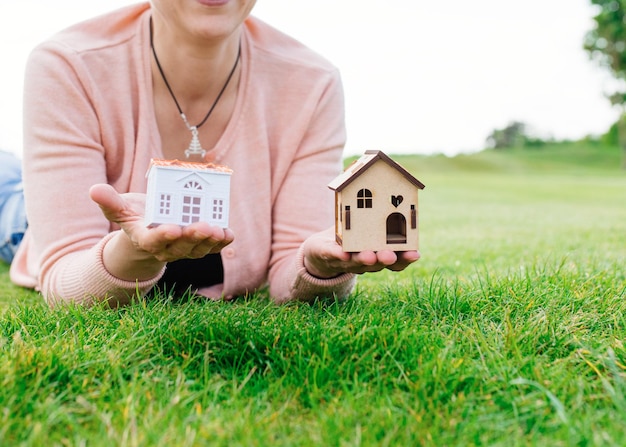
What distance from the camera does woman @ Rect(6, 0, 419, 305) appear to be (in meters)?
2.48

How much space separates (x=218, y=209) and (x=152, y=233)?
22cm

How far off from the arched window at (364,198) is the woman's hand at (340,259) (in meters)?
0.16

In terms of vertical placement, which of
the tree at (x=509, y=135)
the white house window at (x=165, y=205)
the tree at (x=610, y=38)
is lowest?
the white house window at (x=165, y=205)

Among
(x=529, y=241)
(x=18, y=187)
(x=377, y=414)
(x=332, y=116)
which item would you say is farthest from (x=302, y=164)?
(x=529, y=241)

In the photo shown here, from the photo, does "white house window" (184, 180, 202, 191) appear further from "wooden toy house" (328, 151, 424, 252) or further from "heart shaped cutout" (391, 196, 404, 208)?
"heart shaped cutout" (391, 196, 404, 208)

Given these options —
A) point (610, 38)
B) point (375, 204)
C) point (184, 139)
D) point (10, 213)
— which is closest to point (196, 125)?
point (184, 139)

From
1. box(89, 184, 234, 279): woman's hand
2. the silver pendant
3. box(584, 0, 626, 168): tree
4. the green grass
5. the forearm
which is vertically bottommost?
the green grass

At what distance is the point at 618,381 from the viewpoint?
1679 millimetres

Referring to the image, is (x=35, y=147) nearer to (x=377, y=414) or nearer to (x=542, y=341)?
(x=377, y=414)

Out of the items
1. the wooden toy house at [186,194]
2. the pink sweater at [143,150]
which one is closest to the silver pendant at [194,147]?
the pink sweater at [143,150]

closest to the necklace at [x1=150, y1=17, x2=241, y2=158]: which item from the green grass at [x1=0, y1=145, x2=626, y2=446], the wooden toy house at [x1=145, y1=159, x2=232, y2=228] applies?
Result: the green grass at [x1=0, y1=145, x2=626, y2=446]

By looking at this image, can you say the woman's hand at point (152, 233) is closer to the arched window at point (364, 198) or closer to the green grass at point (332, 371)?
the green grass at point (332, 371)

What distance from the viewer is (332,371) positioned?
1.73 meters

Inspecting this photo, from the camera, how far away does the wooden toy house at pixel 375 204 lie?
2.06 metres
